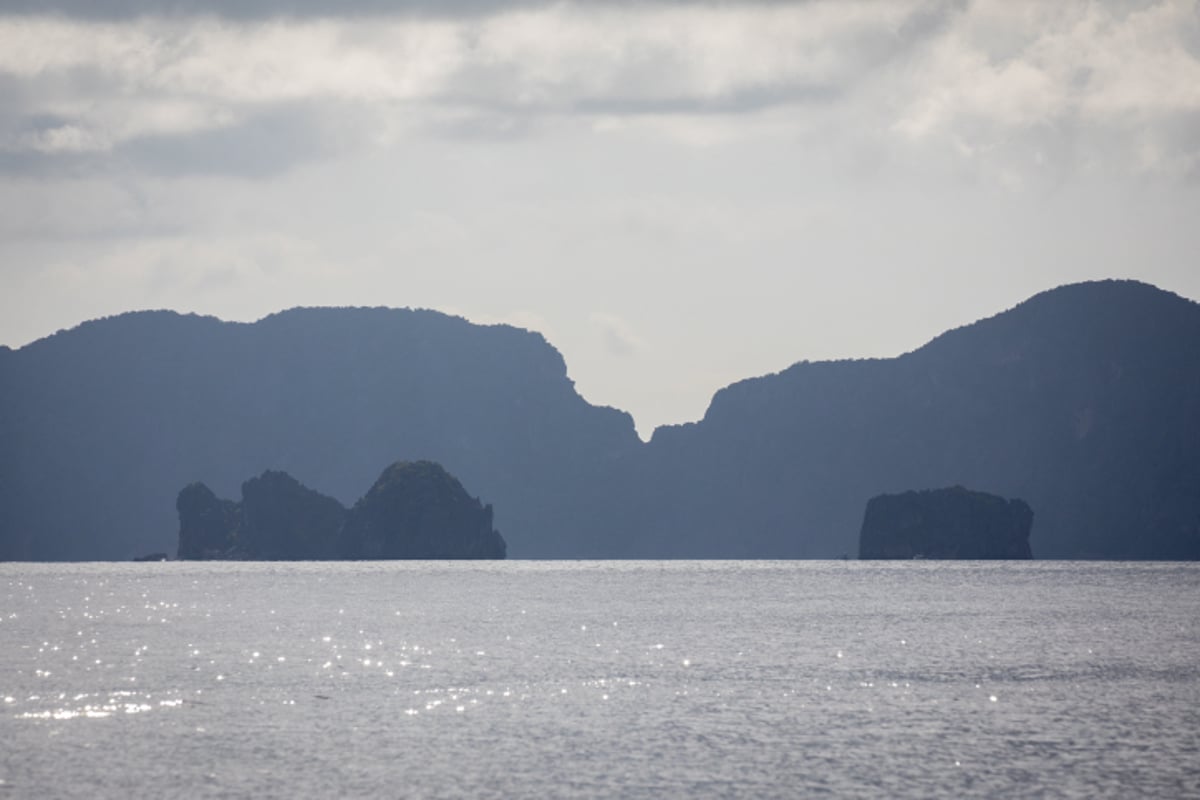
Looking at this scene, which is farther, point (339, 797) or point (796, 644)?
point (796, 644)

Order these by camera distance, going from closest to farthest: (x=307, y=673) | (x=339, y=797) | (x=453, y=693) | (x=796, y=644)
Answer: (x=339, y=797), (x=453, y=693), (x=307, y=673), (x=796, y=644)

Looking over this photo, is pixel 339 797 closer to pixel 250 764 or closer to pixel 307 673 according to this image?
pixel 250 764

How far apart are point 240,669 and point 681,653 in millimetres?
28910

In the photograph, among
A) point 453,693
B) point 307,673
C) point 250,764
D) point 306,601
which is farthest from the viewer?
point 306,601

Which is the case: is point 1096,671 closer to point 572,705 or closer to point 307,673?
point 572,705

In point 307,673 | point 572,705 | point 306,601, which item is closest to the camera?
point 572,705

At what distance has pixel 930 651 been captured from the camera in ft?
339

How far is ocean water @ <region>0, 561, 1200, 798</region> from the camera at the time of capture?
52812mm

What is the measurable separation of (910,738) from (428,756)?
775 inches

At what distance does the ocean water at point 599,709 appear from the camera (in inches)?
2079

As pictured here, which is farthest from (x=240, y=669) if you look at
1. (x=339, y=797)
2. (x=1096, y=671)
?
(x=1096, y=671)

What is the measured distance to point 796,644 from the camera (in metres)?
108

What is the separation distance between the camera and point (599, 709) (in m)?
70.5

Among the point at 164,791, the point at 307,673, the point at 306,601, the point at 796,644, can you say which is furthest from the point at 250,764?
the point at 306,601
